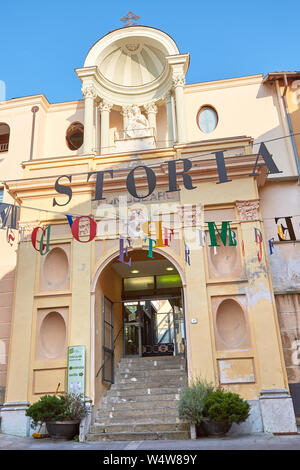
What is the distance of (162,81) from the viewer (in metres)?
19.3

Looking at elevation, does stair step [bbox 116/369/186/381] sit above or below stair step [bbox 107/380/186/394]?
above

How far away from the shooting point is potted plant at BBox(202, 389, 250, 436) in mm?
10211

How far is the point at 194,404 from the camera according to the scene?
10531 mm

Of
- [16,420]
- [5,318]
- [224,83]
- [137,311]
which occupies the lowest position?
[16,420]

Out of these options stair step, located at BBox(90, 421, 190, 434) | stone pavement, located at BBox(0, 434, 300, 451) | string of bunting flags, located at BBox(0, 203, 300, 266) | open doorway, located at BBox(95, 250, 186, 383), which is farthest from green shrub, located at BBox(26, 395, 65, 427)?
string of bunting flags, located at BBox(0, 203, 300, 266)

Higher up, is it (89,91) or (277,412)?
(89,91)

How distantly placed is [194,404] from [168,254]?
465cm

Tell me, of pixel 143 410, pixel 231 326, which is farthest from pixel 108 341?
pixel 231 326

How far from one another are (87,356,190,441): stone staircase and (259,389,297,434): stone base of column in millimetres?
2099

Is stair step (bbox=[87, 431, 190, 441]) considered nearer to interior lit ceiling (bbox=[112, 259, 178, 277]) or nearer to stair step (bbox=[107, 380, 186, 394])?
stair step (bbox=[107, 380, 186, 394])

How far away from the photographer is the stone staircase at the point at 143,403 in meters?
11.0

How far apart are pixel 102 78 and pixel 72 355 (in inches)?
482

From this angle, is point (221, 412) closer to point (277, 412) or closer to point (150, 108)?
point (277, 412)

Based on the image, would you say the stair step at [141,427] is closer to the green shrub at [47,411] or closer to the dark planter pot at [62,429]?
the dark planter pot at [62,429]
